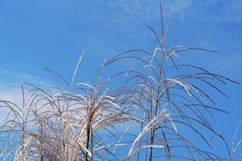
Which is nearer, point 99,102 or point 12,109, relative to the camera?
point 99,102

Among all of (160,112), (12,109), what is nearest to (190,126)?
(160,112)

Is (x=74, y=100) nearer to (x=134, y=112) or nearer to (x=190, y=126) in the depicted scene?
(x=134, y=112)

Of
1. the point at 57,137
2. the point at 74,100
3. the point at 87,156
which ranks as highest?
the point at 74,100

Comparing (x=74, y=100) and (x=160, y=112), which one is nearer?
(x=160, y=112)

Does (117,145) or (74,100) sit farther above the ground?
(74,100)

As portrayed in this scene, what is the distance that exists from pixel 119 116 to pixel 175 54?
0.51 meters

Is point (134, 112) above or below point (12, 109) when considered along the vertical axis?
below

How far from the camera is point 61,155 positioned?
3131 millimetres

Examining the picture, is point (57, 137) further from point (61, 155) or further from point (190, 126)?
point (190, 126)

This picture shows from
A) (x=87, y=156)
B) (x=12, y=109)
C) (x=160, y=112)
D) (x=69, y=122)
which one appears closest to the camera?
(x=87, y=156)

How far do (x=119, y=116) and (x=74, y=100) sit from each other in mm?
312

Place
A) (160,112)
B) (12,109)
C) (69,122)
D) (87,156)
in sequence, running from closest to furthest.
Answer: (87,156), (160,112), (69,122), (12,109)

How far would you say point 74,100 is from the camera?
3389 millimetres

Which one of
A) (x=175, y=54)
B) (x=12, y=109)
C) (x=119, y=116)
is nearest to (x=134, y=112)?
(x=119, y=116)
